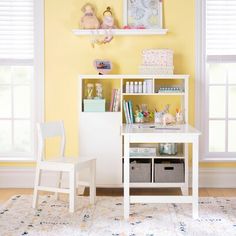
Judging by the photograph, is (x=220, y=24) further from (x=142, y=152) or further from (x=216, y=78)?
(x=142, y=152)

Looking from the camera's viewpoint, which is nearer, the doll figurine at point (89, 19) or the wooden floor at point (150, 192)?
the wooden floor at point (150, 192)

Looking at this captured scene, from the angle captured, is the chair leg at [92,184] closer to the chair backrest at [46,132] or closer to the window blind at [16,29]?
the chair backrest at [46,132]

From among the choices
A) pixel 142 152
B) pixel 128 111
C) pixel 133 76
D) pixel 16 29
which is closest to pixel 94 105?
pixel 128 111

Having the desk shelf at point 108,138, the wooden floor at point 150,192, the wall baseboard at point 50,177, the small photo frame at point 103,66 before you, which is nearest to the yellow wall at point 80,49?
the small photo frame at point 103,66

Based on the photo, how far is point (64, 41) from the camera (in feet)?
17.0

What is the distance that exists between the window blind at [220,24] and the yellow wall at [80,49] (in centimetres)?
18

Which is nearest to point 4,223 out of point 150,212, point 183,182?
point 150,212

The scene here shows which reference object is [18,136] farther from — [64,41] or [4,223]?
[4,223]

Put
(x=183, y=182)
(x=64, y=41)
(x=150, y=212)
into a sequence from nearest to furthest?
(x=150, y=212)
(x=183, y=182)
(x=64, y=41)

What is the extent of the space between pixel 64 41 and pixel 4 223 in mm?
2152

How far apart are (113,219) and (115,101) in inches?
55.7

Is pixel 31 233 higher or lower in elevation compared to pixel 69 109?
lower

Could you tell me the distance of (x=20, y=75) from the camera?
17.3 ft

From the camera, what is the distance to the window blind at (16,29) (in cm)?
514
